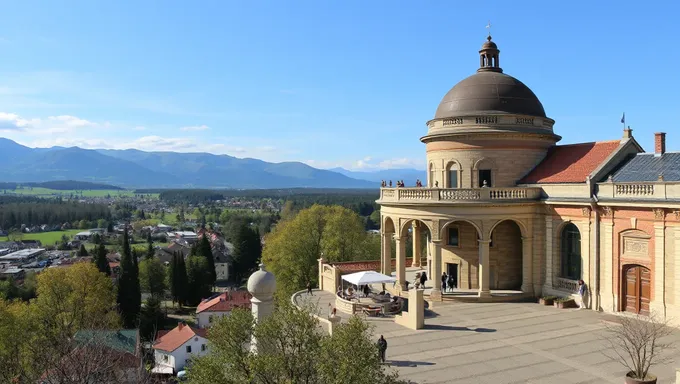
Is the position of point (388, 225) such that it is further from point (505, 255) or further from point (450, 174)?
point (505, 255)

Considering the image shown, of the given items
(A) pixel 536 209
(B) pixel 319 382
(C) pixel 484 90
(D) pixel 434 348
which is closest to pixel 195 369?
(B) pixel 319 382

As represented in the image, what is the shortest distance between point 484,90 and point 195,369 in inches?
1181

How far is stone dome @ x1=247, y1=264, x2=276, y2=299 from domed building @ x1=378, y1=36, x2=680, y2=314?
21.6 metres

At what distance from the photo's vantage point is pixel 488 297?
34.3m

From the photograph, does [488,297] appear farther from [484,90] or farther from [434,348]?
[484,90]

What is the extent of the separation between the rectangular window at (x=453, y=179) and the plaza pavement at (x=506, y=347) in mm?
8938

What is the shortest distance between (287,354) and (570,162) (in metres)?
28.6

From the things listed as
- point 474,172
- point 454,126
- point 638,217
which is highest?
point 454,126

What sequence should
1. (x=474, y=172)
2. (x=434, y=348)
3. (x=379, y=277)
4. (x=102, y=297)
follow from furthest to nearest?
(x=102, y=297)
(x=474, y=172)
(x=379, y=277)
(x=434, y=348)

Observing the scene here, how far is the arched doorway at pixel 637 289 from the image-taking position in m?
28.8

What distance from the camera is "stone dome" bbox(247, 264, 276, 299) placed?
14258 mm

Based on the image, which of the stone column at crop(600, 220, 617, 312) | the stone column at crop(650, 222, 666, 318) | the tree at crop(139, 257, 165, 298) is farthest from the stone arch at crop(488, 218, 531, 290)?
the tree at crop(139, 257, 165, 298)

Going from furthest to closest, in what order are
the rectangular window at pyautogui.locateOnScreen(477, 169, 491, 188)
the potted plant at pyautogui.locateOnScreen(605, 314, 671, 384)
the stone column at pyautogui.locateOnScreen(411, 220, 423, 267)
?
1. the stone column at pyautogui.locateOnScreen(411, 220, 423, 267)
2. the rectangular window at pyautogui.locateOnScreen(477, 169, 491, 188)
3. the potted plant at pyautogui.locateOnScreen(605, 314, 671, 384)

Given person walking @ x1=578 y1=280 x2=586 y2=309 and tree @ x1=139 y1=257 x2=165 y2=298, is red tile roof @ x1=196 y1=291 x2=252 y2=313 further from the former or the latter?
person walking @ x1=578 y1=280 x2=586 y2=309
